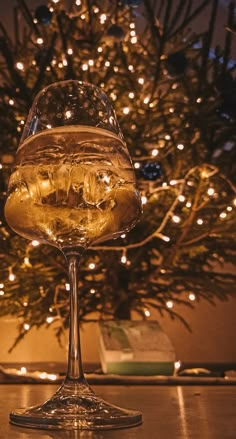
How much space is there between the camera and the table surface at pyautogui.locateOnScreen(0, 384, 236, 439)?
452 mm

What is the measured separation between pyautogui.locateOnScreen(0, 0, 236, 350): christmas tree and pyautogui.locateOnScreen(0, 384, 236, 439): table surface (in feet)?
2.98

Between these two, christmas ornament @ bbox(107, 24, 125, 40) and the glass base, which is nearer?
the glass base

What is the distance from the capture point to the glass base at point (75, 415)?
475 mm

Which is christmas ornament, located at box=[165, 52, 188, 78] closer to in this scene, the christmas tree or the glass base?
the christmas tree

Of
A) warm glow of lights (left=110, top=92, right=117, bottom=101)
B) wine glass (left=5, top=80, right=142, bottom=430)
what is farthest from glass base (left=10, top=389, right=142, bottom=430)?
warm glow of lights (left=110, top=92, right=117, bottom=101)

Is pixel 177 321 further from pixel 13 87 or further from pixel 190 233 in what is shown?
pixel 13 87

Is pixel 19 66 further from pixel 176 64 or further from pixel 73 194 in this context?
pixel 73 194

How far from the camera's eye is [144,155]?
5.93 feet

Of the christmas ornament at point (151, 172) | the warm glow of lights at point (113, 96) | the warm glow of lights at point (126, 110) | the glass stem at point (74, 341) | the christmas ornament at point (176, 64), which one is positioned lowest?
the glass stem at point (74, 341)

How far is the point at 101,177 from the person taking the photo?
0.54 m

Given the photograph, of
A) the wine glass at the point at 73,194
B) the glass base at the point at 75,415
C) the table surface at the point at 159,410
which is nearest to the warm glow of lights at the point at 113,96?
the table surface at the point at 159,410

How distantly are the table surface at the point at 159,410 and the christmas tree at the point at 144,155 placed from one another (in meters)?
0.91

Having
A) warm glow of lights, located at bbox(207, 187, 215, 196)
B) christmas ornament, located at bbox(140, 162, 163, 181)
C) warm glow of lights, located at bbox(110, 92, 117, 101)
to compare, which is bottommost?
christmas ornament, located at bbox(140, 162, 163, 181)

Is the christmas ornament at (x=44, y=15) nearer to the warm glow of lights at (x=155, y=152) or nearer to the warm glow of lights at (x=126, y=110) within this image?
the warm glow of lights at (x=126, y=110)
